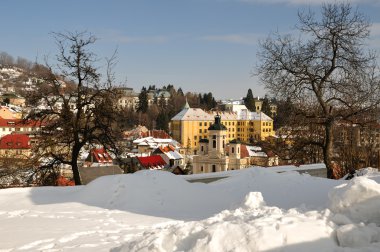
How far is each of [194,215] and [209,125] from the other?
100350 mm

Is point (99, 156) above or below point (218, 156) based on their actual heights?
above

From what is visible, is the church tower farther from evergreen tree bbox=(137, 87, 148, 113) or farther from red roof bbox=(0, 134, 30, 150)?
evergreen tree bbox=(137, 87, 148, 113)

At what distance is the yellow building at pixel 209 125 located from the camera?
108 meters

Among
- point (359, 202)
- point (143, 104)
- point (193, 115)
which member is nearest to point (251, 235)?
point (359, 202)

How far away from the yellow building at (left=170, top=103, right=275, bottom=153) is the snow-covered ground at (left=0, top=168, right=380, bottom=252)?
9109 cm

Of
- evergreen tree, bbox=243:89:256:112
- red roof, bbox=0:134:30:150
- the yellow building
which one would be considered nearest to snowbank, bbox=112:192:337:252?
red roof, bbox=0:134:30:150

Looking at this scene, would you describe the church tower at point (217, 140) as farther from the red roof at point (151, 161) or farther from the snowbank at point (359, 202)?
the snowbank at point (359, 202)

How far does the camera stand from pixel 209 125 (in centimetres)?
10988

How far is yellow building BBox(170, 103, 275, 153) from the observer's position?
107938 millimetres

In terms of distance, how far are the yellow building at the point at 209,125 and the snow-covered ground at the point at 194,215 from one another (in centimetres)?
9109

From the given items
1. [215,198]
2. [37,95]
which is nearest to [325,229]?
[215,198]

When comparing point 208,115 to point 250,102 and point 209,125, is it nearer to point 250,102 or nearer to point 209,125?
point 209,125

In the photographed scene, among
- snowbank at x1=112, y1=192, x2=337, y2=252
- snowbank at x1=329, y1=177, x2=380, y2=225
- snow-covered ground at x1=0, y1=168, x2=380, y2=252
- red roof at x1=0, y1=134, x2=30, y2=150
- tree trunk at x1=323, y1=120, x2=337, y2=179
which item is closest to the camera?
snowbank at x1=112, y1=192, x2=337, y2=252

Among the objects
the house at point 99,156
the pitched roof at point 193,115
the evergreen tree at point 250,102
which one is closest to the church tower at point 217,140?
the house at point 99,156
